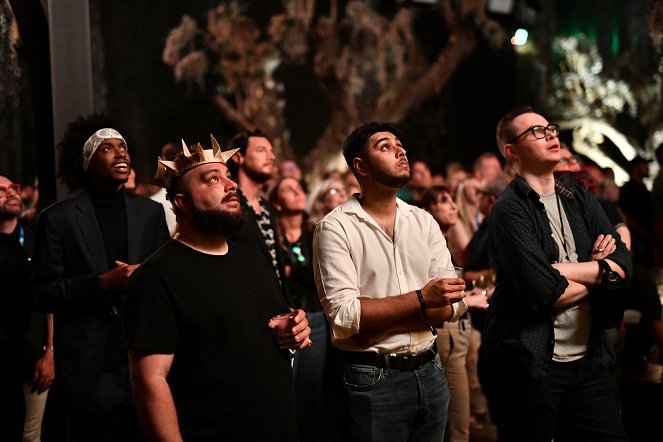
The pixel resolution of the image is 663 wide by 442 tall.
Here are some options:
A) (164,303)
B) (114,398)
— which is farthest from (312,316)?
(164,303)

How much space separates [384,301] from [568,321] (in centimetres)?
92

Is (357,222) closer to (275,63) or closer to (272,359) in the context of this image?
(272,359)

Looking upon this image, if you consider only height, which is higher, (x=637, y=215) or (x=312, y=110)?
(x=312, y=110)

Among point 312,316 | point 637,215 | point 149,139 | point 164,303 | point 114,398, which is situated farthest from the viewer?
point 149,139

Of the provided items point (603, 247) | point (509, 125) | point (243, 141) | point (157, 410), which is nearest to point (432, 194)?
point (243, 141)

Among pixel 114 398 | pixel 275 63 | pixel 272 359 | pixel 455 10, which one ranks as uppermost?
pixel 455 10

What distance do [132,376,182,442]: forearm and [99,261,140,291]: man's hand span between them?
1009mm

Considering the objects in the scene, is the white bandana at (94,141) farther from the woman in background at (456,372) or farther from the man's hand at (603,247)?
the man's hand at (603,247)

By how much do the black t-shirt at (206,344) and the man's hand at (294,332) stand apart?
5 centimetres

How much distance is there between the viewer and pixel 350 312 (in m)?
3.07

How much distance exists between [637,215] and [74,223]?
227 inches

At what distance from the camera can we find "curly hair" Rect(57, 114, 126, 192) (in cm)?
425

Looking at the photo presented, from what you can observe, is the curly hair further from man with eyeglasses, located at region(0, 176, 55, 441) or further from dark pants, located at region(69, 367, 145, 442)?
dark pants, located at region(69, 367, 145, 442)

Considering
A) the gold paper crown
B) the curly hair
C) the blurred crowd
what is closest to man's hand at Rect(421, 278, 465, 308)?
the blurred crowd
